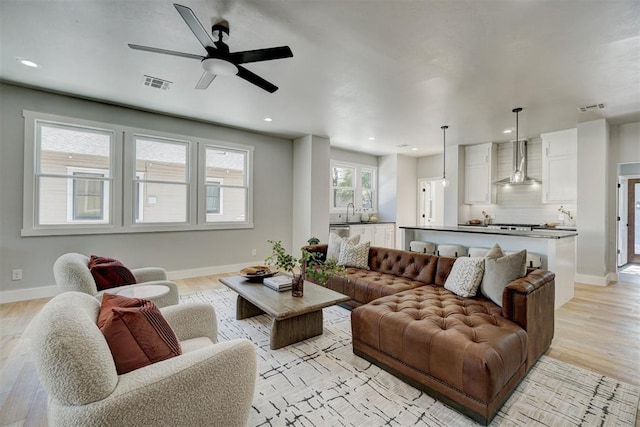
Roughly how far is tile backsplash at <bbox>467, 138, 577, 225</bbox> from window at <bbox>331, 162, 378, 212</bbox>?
280 centimetres

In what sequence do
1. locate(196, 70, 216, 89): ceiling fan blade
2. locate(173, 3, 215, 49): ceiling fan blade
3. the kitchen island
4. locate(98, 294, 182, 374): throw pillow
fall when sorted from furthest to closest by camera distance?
the kitchen island, locate(196, 70, 216, 89): ceiling fan blade, locate(173, 3, 215, 49): ceiling fan blade, locate(98, 294, 182, 374): throw pillow

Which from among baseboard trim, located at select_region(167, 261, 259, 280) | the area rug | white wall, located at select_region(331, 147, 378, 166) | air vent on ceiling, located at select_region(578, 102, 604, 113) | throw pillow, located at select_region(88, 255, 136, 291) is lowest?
the area rug

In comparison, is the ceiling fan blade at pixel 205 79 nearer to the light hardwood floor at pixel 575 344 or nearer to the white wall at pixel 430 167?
the light hardwood floor at pixel 575 344

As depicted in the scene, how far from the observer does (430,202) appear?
27.7 feet

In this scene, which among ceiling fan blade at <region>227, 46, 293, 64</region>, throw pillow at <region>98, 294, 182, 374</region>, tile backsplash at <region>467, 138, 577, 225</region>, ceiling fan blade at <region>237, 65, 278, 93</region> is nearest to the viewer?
throw pillow at <region>98, 294, 182, 374</region>

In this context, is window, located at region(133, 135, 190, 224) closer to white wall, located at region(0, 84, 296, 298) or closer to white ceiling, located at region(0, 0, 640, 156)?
white wall, located at region(0, 84, 296, 298)

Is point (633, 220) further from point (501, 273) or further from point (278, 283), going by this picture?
point (278, 283)

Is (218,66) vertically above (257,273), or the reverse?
(218,66)

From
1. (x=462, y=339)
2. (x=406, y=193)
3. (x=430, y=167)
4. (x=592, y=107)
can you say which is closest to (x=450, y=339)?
(x=462, y=339)

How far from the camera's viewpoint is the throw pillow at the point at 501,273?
2.37 m

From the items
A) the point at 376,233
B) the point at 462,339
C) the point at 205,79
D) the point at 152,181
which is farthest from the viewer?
the point at 376,233

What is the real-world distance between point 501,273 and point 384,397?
1398 millimetres

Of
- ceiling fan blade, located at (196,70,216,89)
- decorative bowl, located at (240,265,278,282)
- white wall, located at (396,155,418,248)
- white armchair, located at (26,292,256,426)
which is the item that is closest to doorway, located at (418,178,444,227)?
white wall, located at (396,155,418,248)

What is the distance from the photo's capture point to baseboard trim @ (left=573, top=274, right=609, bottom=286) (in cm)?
470
